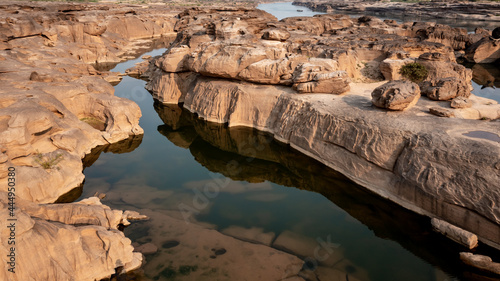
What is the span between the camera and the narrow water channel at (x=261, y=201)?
13703mm

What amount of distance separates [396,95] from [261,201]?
9.92m

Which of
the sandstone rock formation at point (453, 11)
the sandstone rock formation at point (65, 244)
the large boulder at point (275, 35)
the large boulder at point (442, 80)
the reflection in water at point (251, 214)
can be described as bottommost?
the reflection in water at point (251, 214)

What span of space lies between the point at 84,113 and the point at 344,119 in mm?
18791

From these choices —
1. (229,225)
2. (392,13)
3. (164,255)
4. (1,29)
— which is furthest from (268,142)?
(392,13)

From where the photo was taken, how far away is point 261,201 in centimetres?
1822

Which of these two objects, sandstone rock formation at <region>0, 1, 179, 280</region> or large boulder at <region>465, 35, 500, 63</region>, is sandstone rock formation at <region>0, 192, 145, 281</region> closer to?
sandstone rock formation at <region>0, 1, 179, 280</region>

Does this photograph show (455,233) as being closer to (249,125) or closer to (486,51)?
(249,125)

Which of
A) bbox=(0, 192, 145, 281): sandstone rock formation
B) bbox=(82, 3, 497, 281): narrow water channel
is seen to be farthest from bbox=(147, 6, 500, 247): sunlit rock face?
bbox=(0, 192, 145, 281): sandstone rock formation

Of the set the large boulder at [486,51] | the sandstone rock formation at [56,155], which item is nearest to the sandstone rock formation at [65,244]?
the sandstone rock formation at [56,155]

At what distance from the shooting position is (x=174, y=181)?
65.4 ft

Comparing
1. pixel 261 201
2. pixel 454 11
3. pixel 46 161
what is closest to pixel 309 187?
pixel 261 201

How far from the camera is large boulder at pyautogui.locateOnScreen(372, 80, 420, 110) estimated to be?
18859 mm

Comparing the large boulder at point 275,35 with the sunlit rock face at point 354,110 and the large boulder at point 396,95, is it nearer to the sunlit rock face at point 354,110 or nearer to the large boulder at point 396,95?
the sunlit rock face at point 354,110

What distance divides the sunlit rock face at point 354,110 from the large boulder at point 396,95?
432mm
